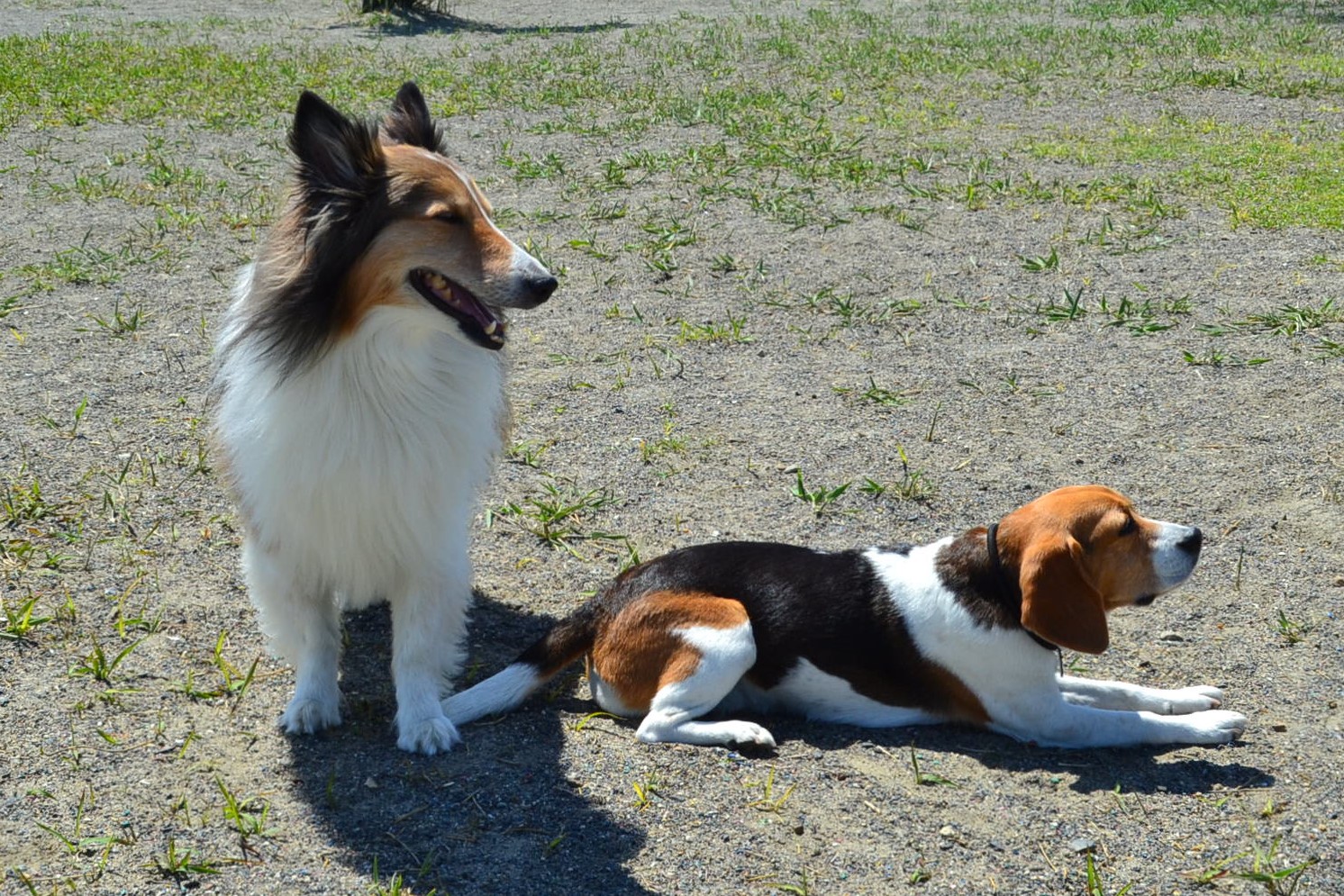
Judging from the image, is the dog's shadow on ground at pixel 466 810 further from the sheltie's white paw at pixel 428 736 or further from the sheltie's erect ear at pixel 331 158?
the sheltie's erect ear at pixel 331 158

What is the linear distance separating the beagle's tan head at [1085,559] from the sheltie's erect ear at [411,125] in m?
2.02

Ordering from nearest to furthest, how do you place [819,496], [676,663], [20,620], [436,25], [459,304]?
1. [459,304]
2. [676,663]
3. [20,620]
4. [819,496]
5. [436,25]

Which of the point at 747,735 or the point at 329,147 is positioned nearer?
the point at 329,147

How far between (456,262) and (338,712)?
135cm

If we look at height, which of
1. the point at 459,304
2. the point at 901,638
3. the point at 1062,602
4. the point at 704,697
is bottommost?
the point at 704,697

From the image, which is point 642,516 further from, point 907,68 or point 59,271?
point 907,68

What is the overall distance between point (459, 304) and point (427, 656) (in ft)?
3.35

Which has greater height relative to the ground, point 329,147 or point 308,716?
point 329,147

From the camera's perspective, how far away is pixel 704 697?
368 cm

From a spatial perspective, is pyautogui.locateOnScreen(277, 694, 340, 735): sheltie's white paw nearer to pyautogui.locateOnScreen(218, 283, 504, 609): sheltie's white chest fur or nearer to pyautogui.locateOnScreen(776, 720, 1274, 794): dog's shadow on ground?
pyautogui.locateOnScreen(218, 283, 504, 609): sheltie's white chest fur

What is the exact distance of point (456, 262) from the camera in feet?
11.5

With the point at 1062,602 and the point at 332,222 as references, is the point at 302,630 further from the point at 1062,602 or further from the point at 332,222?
the point at 1062,602

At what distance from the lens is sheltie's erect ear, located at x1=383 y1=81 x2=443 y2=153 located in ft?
12.7

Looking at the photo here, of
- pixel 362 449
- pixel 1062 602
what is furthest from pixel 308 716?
pixel 1062 602
